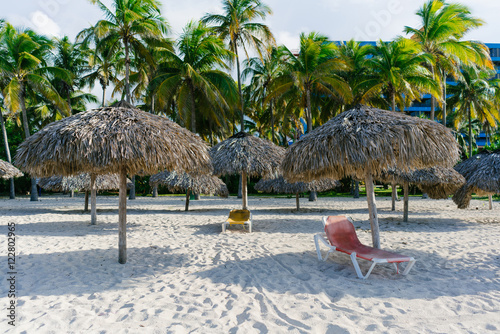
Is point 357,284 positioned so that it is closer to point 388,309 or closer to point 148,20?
point 388,309

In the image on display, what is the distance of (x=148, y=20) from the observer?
15672mm

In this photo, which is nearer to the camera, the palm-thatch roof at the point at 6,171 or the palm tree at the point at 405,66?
the palm-thatch roof at the point at 6,171

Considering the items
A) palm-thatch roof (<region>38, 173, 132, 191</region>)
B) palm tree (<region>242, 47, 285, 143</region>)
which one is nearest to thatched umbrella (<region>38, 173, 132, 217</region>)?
palm-thatch roof (<region>38, 173, 132, 191</region>)

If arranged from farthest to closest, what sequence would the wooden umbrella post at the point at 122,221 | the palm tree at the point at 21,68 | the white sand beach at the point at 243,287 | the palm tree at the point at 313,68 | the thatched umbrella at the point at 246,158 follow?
the palm tree at the point at 21,68
the palm tree at the point at 313,68
the thatched umbrella at the point at 246,158
the wooden umbrella post at the point at 122,221
the white sand beach at the point at 243,287

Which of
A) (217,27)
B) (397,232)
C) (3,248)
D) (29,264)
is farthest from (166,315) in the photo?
(217,27)

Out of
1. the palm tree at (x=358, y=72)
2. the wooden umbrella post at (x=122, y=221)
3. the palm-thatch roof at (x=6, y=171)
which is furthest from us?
the palm tree at (x=358, y=72)

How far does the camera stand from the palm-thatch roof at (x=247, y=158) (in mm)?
10000

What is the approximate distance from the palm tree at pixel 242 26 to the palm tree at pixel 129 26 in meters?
3.07

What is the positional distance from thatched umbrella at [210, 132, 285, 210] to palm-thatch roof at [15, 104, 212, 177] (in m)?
4.64

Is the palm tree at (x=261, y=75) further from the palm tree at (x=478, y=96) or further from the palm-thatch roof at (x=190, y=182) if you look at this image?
the palm tree at (x=478, y=96)

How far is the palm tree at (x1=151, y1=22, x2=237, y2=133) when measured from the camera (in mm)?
Result: 16812

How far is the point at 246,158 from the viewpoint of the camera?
1000 cm

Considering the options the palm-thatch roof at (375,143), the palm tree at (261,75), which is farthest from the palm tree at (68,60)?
the palm-thatch roof at (375,143)

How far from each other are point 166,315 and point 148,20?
614 inches
